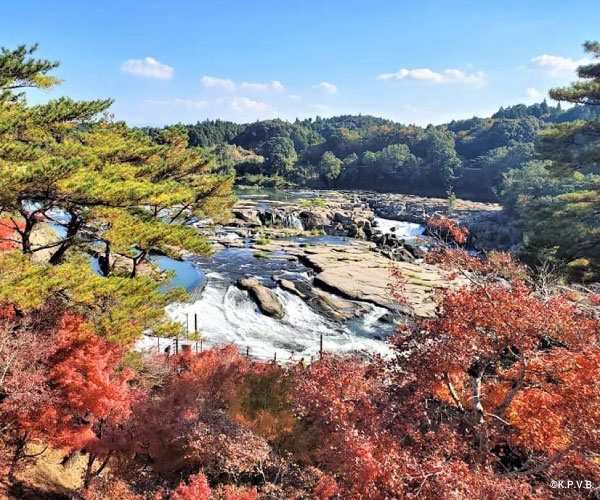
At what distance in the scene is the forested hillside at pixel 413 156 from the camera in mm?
94750

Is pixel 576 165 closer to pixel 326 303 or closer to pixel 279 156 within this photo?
pixel 326 303

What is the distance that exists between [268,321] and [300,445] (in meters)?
14.7

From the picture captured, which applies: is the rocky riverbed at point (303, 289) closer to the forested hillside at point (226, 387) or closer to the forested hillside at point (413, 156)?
the forested hillside at point (226, 387)

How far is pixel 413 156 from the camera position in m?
104

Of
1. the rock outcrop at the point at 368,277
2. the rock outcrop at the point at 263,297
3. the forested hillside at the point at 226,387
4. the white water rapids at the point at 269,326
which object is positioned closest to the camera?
the forested hillside at the point at 226,387

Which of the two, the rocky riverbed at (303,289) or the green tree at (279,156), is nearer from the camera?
the rocky riverbed at (303,289)

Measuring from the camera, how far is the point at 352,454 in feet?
22.5

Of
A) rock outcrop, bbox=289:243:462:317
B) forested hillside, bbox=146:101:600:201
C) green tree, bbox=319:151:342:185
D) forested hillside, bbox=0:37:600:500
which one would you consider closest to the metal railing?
forested hillside, bbox=0:37:600:500

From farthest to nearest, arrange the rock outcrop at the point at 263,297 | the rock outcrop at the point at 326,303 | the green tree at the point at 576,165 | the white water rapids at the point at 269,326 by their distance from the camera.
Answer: the rock outcrop at the point at 326,303, the rock outcrop at the point at 263,297, the white water rapids at the point at 269,326, the green tree at the point at 576,165

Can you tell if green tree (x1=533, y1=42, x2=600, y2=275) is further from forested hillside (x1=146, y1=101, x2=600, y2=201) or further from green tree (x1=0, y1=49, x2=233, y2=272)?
forested hillside (x1=146, y1=101, x2=600, y2=201)

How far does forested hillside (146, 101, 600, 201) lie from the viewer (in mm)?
94750

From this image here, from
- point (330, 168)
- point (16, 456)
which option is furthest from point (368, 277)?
point (330, 168)

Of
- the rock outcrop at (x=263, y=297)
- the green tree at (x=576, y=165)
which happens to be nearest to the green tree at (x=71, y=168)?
the rock outcrop at (x=263, y=297)

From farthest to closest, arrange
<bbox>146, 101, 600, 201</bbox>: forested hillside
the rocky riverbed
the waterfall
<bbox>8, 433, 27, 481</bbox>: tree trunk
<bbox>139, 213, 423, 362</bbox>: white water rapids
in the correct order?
<bbox>146, 101, 600, 201</bbox>: forested hillside < the waterfall < the rocky riverbed < <bbox>139, 213, 423, 362</bbox>: white water rapids < <bbox>8, 433, 27, 481</bbox>: tree trunk
